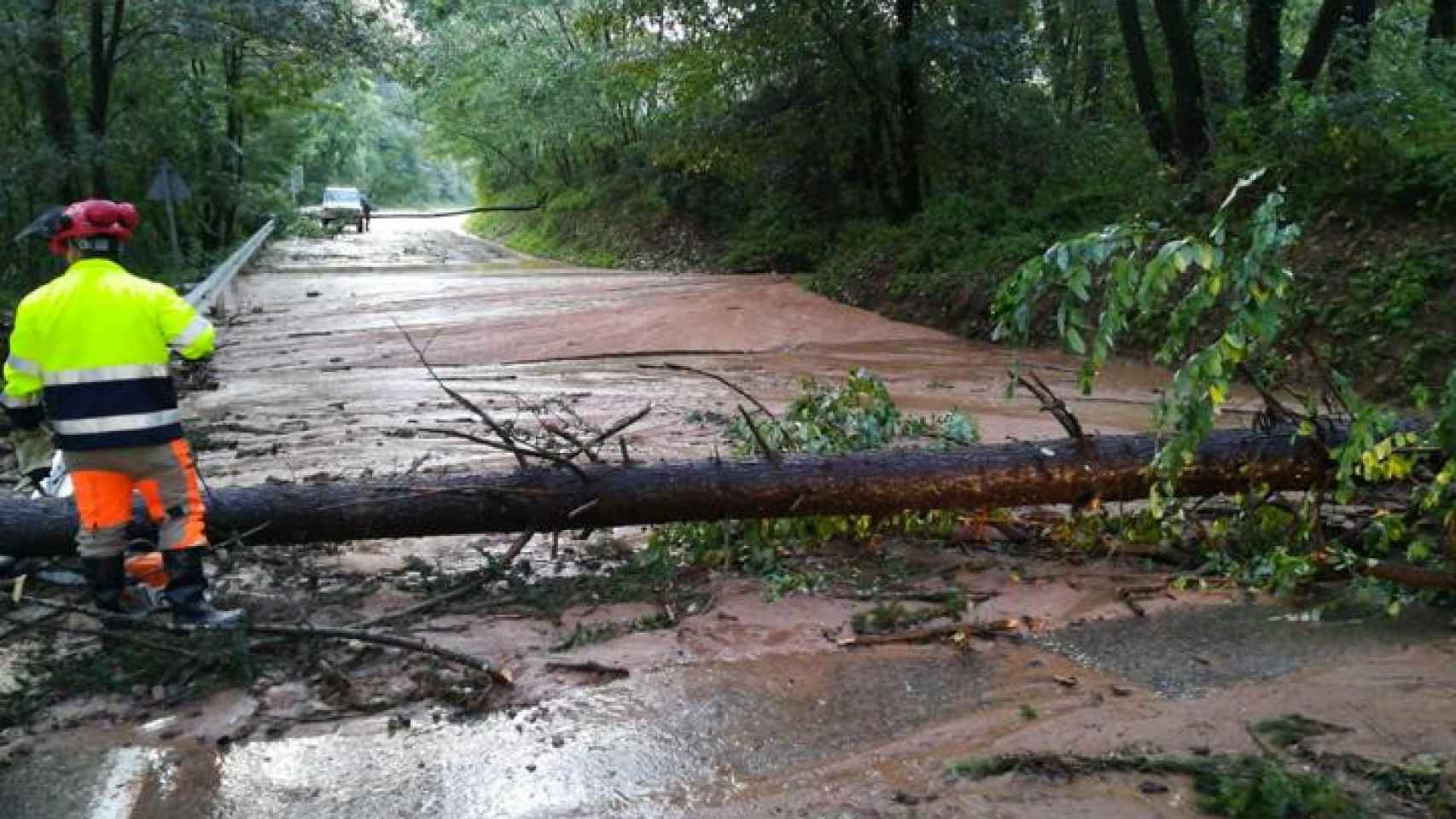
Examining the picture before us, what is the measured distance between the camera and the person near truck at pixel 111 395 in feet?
15.5

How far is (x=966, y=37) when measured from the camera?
57.4ft

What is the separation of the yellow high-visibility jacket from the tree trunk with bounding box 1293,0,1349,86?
12597 mm

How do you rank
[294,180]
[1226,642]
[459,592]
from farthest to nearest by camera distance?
[294,180]
[459,592]
[1226,642]

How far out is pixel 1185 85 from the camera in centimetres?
1431

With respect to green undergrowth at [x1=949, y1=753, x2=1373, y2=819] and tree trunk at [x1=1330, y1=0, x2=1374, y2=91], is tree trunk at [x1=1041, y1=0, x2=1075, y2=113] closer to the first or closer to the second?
tree trunk at [x1=1330, y1=0, x2=1374, y2=91]

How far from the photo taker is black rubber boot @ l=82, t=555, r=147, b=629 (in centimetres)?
498

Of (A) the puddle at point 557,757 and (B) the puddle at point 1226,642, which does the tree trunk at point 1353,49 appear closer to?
(B) the puddle at point 1226,642

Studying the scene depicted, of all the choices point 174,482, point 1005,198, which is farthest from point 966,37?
point 174,482

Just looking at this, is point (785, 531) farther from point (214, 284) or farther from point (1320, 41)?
point (214, 284)

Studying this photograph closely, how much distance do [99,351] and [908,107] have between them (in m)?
16.2

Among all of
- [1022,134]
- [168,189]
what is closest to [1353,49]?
[1022,134]

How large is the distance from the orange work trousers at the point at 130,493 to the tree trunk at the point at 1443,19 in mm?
15880

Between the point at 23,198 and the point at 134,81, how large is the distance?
361 cm

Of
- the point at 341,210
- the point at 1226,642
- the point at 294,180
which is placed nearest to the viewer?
the point at 1226,642
